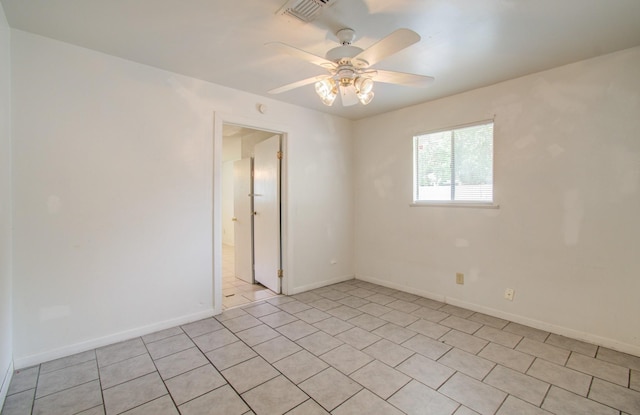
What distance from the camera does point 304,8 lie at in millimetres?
1795

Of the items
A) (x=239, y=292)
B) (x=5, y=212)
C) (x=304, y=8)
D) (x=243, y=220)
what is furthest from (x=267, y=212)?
(x=304, y=8)

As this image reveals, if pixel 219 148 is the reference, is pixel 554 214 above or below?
below

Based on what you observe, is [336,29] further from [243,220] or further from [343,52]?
[243,220]

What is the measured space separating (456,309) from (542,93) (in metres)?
2.33

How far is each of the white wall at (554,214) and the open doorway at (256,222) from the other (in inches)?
71.2

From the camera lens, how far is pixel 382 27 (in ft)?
6.68

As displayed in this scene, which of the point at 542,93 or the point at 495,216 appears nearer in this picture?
the point at 542,93

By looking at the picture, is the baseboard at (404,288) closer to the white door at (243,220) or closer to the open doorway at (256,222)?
the open doorway at (256,222)

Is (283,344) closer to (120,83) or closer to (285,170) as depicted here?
(285,170)

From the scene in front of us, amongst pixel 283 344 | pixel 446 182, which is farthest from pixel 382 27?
pixel 283 344

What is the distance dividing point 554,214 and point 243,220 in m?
3.79

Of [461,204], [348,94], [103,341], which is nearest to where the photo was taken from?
[348,94]

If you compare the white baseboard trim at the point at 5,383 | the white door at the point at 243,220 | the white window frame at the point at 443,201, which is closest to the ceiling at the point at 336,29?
the white window frame at the point at 443,201

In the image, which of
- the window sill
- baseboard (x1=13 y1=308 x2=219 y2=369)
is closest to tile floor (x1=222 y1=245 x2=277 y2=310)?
baseboard (x1=13 y1=308 x2=219 y2=369)
